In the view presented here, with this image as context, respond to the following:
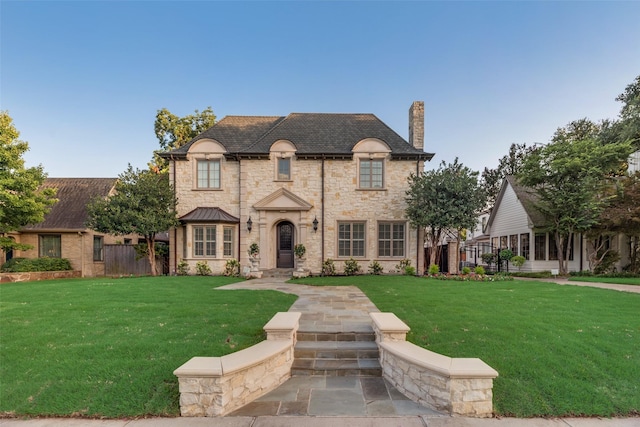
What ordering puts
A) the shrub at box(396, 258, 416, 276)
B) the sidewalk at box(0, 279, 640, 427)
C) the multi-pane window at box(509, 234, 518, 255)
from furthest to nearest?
the multi-pane window at box(509, 234, 518, 255), the shrub at box(396, 258, 416, 276), the sidewalk at box(0, 279, 640, 427)

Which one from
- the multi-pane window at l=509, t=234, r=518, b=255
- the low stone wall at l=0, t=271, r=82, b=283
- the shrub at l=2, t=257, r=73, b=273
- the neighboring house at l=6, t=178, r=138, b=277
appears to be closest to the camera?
the low stone wall at l=0, t=271, r=82, b=283

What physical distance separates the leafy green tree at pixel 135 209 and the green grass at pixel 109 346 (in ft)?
21.7

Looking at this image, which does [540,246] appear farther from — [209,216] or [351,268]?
[209,216]

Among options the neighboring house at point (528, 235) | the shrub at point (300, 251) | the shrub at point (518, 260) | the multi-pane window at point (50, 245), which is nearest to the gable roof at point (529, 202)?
the neighboring house at point (528, 235)

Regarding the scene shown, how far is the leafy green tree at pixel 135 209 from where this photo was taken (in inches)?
563

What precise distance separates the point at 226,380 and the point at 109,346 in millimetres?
2547

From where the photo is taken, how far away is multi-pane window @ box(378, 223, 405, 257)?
52.7 ft

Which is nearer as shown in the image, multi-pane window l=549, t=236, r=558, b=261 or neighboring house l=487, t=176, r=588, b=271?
neighboring house l=487, t=176, r=588, b=271

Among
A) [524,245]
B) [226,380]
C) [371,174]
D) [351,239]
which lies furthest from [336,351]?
[524,245]

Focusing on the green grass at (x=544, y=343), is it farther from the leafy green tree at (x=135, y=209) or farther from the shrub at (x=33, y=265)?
the shrub at (x=33, y=265)

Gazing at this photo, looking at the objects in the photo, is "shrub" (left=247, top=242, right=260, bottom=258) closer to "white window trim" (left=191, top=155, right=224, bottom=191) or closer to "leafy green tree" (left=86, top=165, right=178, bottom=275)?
"white window trim" (left=191, top=155, right=224, bottom=191)

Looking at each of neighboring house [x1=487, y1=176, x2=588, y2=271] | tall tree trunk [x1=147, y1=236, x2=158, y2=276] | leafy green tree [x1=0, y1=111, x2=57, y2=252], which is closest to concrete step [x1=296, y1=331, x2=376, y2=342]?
tall tree trunk [x1=147, y1=236, x2=158, y2=276]

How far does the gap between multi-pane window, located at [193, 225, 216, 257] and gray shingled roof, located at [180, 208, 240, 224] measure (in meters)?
0.53

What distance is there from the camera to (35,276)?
1485 cm
